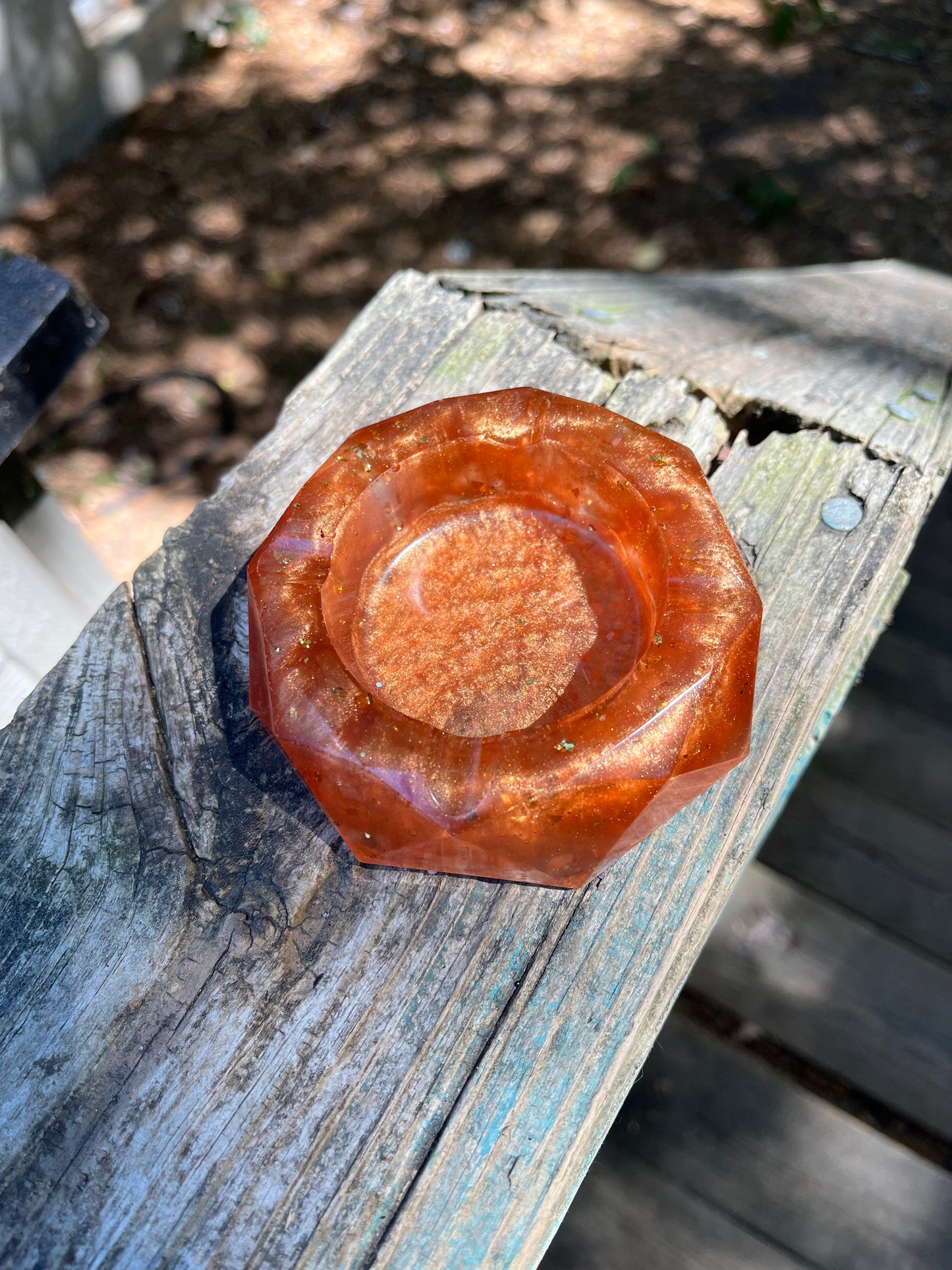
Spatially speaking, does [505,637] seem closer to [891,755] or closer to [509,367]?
[509,367]

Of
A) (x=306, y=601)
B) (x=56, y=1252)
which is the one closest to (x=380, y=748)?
(x=306, y=601)

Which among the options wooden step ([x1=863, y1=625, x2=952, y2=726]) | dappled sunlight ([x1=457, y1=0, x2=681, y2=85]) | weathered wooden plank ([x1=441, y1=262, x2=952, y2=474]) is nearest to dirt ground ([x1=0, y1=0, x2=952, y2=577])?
dappled sunlight ([x1=457, y1=0, x2=681, y2=85])

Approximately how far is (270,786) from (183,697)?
156 mm

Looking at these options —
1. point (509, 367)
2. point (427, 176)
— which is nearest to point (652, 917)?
point (509, 367)

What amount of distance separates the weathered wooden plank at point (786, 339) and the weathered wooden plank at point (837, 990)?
1.17 metres

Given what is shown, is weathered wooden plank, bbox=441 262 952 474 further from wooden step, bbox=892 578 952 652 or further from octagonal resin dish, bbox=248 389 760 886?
wooden step, bbox=892 578 952 652

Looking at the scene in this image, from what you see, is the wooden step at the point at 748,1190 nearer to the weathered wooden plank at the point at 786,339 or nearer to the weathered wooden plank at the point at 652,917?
the weathered wooden plank at the point at 652,917

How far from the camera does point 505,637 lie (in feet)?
3.28

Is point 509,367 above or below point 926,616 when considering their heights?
above

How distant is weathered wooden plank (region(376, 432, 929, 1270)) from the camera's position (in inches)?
34.2

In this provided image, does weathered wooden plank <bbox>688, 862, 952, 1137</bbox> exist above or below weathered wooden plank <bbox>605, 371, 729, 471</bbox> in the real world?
below

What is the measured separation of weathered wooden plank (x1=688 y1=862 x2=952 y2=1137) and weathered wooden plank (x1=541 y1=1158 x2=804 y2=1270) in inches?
14.7

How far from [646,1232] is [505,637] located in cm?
145

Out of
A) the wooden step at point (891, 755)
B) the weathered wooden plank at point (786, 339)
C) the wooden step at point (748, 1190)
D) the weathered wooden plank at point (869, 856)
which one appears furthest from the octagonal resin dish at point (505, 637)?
the wooden step at point (891, 755)
